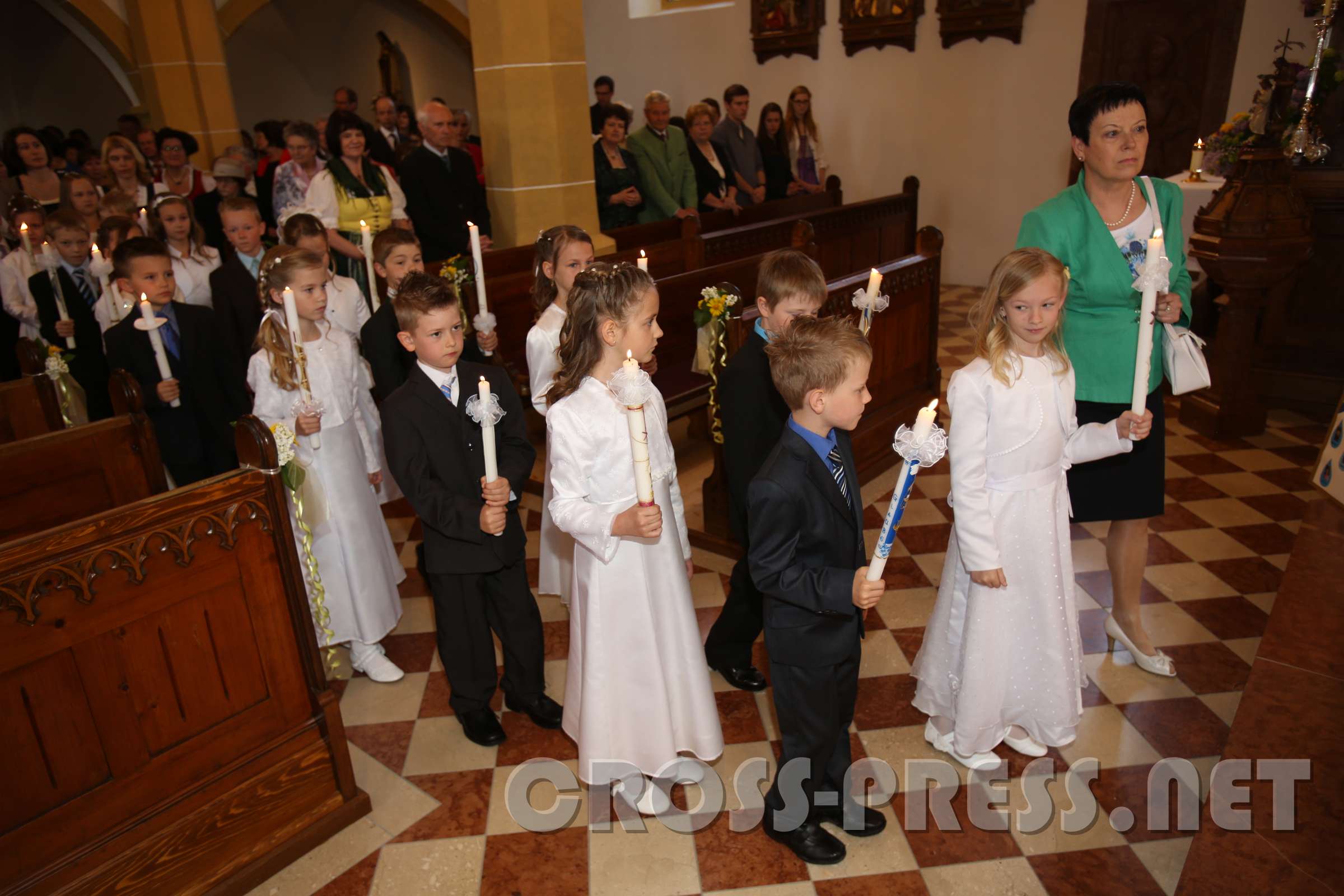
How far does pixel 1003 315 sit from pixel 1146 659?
1436 millimetres

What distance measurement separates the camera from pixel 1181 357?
8.26ft

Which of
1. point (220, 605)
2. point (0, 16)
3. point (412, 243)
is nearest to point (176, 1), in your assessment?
point (0, 16)

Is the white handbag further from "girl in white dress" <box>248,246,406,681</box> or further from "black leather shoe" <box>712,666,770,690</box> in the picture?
"girl in white dress" <box>248,246,406,681</box>

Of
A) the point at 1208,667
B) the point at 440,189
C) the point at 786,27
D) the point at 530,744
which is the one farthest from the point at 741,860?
the point at 786,27

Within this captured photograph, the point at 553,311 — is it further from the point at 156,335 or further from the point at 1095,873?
the point at 1095,873

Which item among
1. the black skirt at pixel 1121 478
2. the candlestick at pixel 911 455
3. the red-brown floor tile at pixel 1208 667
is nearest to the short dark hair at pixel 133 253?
the candlestick at pixel 911 455

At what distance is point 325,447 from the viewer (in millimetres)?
2967

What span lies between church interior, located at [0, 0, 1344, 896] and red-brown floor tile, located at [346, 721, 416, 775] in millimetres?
13

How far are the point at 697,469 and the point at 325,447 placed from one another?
7.45 feet

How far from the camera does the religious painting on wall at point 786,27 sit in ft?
31.0

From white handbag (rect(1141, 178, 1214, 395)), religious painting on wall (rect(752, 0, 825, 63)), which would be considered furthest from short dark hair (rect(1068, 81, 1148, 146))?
religious painting on wall (rect(752, 0, 825, 63))

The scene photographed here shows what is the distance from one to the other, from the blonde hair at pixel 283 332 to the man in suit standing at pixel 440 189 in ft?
8.02

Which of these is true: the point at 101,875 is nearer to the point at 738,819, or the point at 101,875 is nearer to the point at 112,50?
the point at 738,819

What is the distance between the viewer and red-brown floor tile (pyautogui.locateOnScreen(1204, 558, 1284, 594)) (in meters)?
3.42
